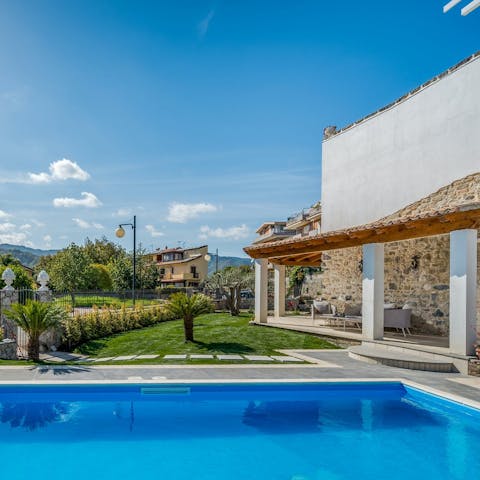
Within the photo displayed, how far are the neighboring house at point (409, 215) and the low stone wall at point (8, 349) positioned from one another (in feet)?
27.7

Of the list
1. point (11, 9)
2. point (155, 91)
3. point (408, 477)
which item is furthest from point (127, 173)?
point (408, 477)

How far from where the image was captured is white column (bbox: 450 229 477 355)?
911cm

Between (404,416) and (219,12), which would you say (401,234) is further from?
(219,12)

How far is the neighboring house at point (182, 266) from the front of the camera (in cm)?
7011

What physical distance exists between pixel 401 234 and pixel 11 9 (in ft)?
39.0

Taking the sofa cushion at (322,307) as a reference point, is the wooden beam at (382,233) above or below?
above


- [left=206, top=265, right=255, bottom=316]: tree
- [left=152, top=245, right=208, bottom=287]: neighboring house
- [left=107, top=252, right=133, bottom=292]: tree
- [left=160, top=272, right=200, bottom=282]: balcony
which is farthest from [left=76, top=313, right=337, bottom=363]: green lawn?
[left=160, top=272, right=200, bottom=282]: balcony

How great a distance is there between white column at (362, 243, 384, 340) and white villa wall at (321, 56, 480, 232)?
3.88 metres

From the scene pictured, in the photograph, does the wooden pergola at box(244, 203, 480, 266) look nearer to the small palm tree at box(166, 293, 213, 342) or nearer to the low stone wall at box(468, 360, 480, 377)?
the low stone wall at box(468, 360, 480, 377)

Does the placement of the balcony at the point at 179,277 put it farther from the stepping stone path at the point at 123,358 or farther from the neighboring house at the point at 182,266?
the stepping stone path at the point at 123,358

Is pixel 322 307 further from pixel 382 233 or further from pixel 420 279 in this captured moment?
pixel 382 233

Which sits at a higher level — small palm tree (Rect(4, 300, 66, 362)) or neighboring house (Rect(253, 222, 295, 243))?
neighboring house (Rect(253, 222, 295, 243))

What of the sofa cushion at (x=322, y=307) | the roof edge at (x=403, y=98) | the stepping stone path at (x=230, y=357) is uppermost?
the roof edge at (x=403, y=98)

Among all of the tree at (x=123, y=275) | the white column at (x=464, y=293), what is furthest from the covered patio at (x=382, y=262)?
the tree at (x=123, y=275)
